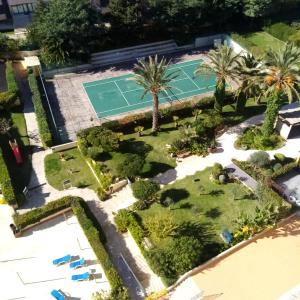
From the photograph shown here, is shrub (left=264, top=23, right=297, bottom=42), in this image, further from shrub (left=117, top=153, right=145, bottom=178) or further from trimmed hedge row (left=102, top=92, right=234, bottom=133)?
shrub (left=117, top=153, right=145, bottom=178)

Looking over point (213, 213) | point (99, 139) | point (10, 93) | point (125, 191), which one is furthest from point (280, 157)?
point (10, 93)

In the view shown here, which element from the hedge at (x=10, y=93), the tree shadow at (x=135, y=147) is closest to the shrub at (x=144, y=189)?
the tree shadow at (x=135, y=147)

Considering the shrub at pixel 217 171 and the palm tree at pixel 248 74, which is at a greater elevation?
the palm tree at pixel 248 74

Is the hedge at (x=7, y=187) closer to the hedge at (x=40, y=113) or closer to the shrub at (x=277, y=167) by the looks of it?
the hedge at (x=40, y=113)

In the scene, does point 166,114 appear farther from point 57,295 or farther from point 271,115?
point 57,295

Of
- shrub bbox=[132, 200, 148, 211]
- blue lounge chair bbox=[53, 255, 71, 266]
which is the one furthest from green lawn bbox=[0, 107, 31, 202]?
shrub bbox=[132, 200, 148, 211]

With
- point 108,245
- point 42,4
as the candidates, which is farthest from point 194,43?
point 108,245

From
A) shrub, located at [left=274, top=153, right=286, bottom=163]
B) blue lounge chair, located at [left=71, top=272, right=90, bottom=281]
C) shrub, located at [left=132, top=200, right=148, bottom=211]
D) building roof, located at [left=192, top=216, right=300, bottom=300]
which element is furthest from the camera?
shrub, located at [left=274, top=153, right=286, bottom=163]
